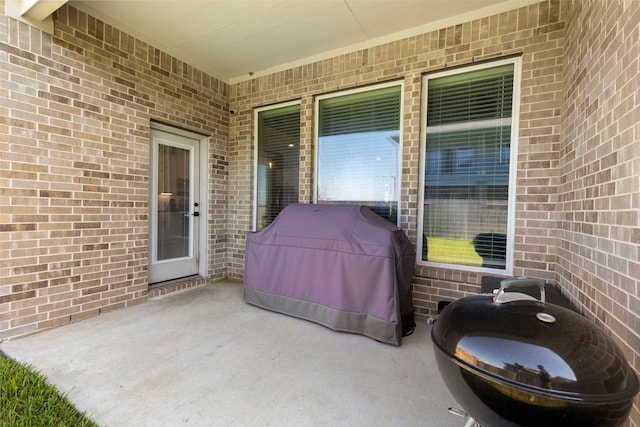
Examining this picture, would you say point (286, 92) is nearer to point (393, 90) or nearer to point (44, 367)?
point (393, 90)

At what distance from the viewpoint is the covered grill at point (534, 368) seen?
859 millimetres

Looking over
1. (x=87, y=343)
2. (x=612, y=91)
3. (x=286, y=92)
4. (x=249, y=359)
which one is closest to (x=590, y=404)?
(x=612, y=91)

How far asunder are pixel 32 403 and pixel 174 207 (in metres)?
2.86

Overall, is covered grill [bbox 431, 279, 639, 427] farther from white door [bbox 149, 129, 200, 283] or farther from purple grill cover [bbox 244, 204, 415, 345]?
→ white door [bbox 149, 129, 200, 283]

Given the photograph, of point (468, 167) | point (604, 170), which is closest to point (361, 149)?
point (468, 167)

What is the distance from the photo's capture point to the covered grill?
86 centimetres

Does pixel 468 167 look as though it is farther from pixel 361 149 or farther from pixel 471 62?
pixel 361 149

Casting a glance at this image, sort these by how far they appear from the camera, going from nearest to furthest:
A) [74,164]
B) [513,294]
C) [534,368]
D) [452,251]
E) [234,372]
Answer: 1. [534,368]
2. [513,294]
3. [234,372]
4. [74,164]
5. [452,251]

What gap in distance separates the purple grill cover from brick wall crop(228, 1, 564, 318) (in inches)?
28.4

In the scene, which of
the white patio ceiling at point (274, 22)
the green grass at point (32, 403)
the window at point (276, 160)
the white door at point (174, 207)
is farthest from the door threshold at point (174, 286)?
the white patio ceiling at point (274, 22)

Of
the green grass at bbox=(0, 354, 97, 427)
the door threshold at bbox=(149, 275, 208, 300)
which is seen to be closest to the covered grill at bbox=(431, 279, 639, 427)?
the green grass at bbox=(0, 354, 97, 427)

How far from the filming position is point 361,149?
3.92 m

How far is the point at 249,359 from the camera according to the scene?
2.42m

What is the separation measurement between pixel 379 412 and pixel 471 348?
1.16 metres
